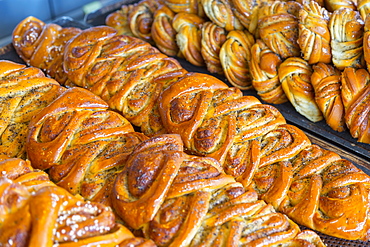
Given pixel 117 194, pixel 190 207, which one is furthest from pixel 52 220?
pixel 190 207

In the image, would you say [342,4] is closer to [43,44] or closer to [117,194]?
[117,194]

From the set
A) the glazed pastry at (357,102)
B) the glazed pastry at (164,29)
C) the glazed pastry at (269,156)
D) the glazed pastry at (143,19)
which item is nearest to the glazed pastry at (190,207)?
the glazed pastry at (269,156)

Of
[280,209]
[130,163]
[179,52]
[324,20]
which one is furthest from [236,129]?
[179,52]

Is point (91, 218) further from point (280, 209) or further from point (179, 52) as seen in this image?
point (179, 52)

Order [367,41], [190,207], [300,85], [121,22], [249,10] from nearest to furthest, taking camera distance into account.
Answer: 1. [190,207]
2. [367,41]
3. [300,85]
4. [249,10]
5. [121,22]

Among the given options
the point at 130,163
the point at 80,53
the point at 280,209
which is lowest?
the point at 280,209

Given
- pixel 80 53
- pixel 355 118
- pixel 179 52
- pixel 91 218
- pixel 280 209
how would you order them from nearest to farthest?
pixel 91 218
pixel 280 209
pixel 355 118
pixel 80 53
pixel 179 52

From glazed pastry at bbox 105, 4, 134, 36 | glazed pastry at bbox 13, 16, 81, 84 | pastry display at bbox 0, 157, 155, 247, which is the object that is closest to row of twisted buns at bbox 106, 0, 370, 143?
glazed pastry at bbox 105, 4, 134, 36

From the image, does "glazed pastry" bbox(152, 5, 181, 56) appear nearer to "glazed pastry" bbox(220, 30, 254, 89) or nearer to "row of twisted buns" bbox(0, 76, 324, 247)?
"glazed pastry" bbox(220, 30, 254, 89)
